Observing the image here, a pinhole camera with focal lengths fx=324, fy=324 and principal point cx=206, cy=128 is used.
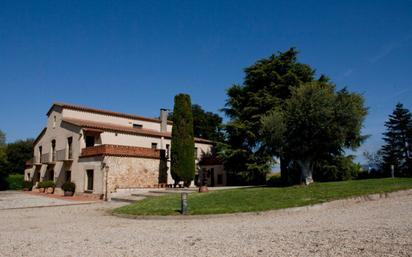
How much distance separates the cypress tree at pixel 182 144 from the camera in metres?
28.7

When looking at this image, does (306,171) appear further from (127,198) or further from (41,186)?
(41,186)

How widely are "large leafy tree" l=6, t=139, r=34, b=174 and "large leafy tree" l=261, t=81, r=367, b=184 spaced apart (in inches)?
2310

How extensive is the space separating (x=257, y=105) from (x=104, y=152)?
14.4m

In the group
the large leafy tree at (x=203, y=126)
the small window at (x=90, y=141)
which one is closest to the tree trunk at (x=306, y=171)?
the small window at (x=90, y=141)

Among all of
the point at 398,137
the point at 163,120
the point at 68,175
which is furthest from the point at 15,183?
the point at 398,137

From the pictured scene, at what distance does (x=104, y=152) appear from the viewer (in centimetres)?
2536

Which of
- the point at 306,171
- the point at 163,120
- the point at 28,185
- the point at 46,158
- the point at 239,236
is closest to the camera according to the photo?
the point at 239,236

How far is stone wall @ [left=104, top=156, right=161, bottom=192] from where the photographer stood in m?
25.5

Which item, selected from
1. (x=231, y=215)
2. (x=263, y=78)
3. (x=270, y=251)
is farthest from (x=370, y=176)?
(x=270, y=251)

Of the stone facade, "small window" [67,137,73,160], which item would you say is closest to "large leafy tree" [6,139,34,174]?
"small window" [67,137,73,160]

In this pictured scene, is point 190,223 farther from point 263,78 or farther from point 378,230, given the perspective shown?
point 263,78

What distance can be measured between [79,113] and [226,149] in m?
15.6

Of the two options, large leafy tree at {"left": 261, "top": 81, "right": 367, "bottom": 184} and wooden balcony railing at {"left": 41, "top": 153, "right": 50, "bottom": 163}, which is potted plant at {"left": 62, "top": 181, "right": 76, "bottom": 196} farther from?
large leafy tree at {"left": 261, "top": 81, "right": 367, "bottom": 184}

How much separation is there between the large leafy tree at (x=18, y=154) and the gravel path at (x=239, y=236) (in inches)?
2358
